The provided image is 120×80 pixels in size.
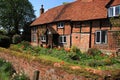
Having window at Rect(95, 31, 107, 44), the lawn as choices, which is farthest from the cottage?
the lawn

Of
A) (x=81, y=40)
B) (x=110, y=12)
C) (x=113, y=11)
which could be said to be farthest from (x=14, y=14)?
(x=113, y=11)

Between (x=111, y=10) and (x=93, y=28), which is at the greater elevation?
(x=111, y=10)

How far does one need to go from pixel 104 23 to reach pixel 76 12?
7255 millimetres

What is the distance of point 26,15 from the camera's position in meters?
65.2

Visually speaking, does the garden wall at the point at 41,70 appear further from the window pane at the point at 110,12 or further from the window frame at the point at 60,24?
the window frame at the point at 60,24

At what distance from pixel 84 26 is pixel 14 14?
3733 centimetres

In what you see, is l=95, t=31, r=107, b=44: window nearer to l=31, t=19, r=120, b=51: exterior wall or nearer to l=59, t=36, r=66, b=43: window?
l=31, t=19, r=120, b=51: exterior wall

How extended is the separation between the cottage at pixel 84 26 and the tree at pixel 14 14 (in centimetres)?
2368

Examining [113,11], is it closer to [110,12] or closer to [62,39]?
[110,12]

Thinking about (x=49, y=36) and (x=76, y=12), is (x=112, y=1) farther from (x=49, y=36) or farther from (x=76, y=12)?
(x=49, y=36)

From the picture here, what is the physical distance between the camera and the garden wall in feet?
27.5

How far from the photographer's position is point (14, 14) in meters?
62.7

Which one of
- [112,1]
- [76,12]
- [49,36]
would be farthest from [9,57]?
[49,36]

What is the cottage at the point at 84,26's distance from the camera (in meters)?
26.0
